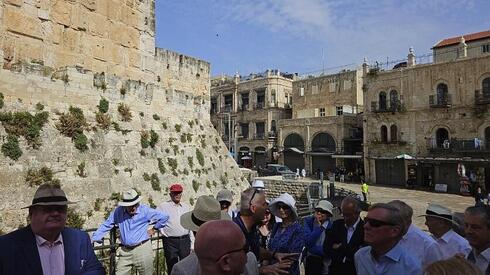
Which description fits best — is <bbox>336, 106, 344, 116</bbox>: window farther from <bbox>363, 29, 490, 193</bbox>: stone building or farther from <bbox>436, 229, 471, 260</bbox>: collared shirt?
<bbox>436, 229, 471, 260</bbox>: collared shirt

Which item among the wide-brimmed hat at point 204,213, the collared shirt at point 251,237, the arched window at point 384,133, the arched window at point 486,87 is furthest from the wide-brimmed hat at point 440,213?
the arched window at point 384,133

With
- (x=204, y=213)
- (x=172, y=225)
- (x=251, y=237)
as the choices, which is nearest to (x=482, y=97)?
(x=172, y=225)

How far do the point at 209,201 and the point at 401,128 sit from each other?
96.2 feet

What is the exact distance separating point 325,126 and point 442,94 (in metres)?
10.6

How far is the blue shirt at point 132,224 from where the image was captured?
202 inches

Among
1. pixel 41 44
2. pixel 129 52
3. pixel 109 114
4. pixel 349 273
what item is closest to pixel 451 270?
pixel 349 273

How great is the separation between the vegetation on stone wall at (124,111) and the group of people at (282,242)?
7.40 meters

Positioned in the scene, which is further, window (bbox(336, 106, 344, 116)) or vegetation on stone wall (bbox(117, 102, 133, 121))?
window (bbox(336, 106, 344, 116))

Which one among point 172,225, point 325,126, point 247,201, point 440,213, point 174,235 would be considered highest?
point 325,126

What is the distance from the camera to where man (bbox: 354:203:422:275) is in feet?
9.07

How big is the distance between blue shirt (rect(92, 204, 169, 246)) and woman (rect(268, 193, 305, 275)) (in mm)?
2198

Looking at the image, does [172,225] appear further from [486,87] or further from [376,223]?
[486,87]

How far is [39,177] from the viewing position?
8203 mm

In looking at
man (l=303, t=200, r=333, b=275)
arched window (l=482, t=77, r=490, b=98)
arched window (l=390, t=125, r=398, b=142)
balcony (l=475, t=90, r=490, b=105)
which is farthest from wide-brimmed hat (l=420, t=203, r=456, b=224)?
arched window (l=390, t=125, r=398, b=142)
